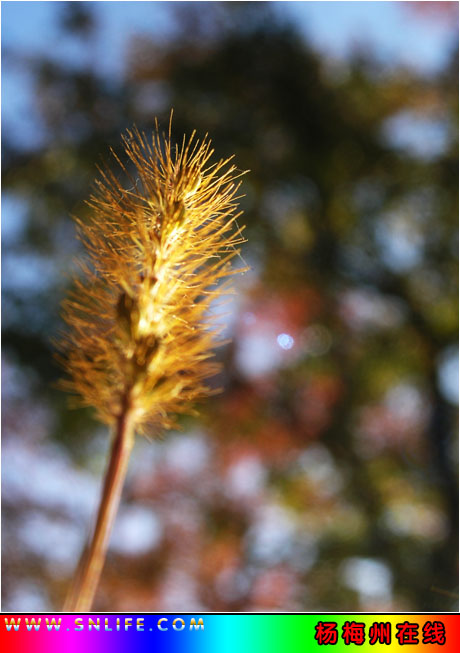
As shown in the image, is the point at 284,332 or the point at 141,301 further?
the point at 284,332

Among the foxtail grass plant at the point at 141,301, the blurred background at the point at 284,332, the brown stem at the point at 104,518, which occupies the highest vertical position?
the blurred background at the point at 284,332

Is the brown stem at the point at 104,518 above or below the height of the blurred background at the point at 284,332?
below

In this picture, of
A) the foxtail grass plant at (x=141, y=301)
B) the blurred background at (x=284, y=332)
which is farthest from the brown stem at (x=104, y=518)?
the blurred background at (x=284, y=332)

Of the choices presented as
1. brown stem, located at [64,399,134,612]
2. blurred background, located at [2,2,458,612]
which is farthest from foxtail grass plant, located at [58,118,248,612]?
blurred background, located at [2,2,458,612]

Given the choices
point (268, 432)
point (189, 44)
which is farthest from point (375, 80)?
point (268, 432)

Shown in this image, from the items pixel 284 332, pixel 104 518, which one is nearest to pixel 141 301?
pixel 104 518

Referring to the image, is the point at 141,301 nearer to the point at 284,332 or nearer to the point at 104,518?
the point at 104,518

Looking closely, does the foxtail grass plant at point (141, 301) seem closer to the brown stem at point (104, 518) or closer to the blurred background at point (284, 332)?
the brown stem at point (104, 518)

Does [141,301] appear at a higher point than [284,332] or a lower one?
lower

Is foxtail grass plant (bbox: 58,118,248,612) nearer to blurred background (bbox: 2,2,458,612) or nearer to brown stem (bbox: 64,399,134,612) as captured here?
brown stem (bbox: 64,399,134,612)
